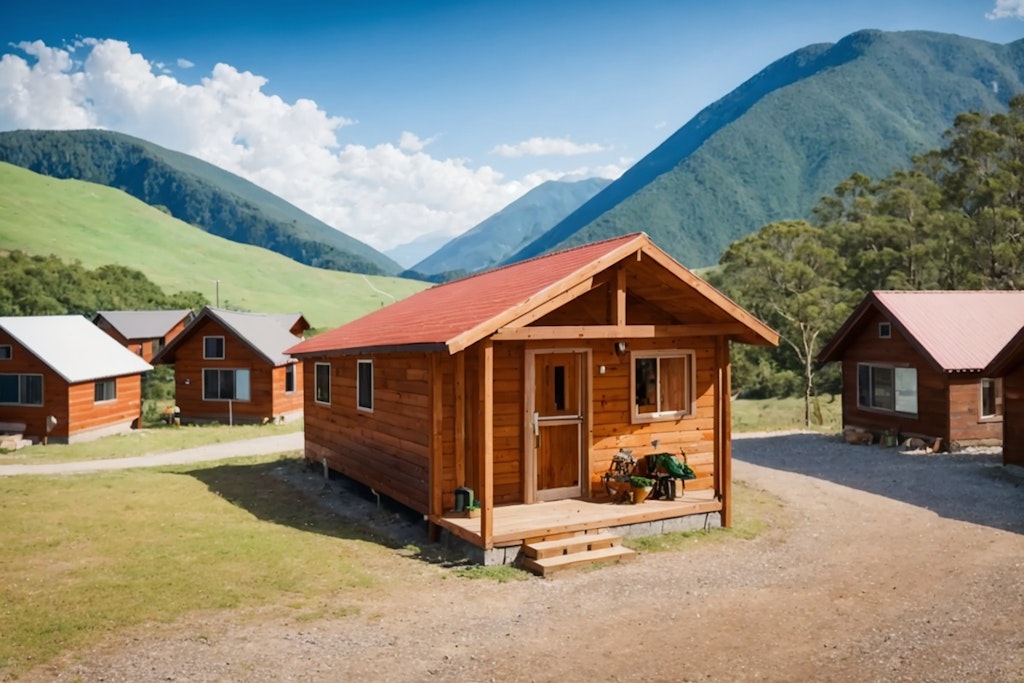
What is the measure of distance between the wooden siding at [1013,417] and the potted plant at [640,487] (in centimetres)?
1052

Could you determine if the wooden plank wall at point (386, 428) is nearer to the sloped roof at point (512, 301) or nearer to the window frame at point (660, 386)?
the sloped roof at point (512, 301)

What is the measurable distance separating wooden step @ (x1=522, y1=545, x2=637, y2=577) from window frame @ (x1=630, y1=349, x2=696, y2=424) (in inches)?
108

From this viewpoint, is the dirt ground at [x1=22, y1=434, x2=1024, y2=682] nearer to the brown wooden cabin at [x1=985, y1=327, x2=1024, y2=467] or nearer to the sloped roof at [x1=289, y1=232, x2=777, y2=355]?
the sloped roof at [x1=289, y1=232, x2=777, y2=355]

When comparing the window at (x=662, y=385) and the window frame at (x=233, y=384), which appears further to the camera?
the window frame at (x=233, y=384)

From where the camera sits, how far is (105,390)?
29094 mm

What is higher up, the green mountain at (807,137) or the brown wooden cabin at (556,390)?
the green mountain at (807,137)

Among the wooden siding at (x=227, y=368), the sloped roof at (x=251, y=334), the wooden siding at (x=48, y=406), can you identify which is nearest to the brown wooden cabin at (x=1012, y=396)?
the sloped roof at (x=251, y=334)

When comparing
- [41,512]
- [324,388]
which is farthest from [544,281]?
[41,512]

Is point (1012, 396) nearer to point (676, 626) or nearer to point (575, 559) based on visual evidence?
point (575, 559)

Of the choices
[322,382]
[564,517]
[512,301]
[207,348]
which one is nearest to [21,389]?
[207,348]

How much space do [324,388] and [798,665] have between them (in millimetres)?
12537

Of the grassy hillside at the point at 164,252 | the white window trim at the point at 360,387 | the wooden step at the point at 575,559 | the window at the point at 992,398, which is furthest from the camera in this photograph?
the grassy hillside at the point at 164,252

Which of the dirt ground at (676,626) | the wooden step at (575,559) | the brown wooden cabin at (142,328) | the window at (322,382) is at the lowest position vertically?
the dirt ground at (676,626)

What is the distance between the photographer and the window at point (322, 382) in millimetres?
16953
